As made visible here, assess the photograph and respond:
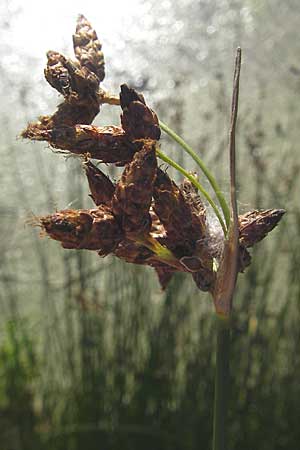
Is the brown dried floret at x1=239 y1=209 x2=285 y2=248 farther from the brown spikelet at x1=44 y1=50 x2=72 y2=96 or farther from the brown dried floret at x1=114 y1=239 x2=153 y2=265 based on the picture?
the brown spikelet at x1=44 y1=50 x2=72 y2=96

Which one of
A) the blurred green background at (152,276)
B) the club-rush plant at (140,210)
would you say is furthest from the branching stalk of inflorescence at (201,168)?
the blurred green background at (152,276)

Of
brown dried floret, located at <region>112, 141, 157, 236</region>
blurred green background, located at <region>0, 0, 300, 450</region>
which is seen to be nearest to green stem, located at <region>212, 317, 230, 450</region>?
brown dried floret, located at <region>112, 141, 157, 236</region>

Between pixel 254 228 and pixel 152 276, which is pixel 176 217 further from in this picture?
pixel 152 276

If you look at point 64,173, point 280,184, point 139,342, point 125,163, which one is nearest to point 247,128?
point 280,184

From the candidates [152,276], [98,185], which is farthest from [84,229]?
[152,276]

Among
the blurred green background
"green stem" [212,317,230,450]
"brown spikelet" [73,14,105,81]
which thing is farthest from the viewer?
the blurred green background

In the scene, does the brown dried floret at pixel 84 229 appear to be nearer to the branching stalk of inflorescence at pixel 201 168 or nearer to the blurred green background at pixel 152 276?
the branching stalk of inflorescence at pixel 201 168

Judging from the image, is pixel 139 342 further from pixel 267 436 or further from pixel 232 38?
pixel 232 38

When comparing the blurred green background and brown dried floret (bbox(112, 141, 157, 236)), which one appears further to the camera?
the blurred green background
